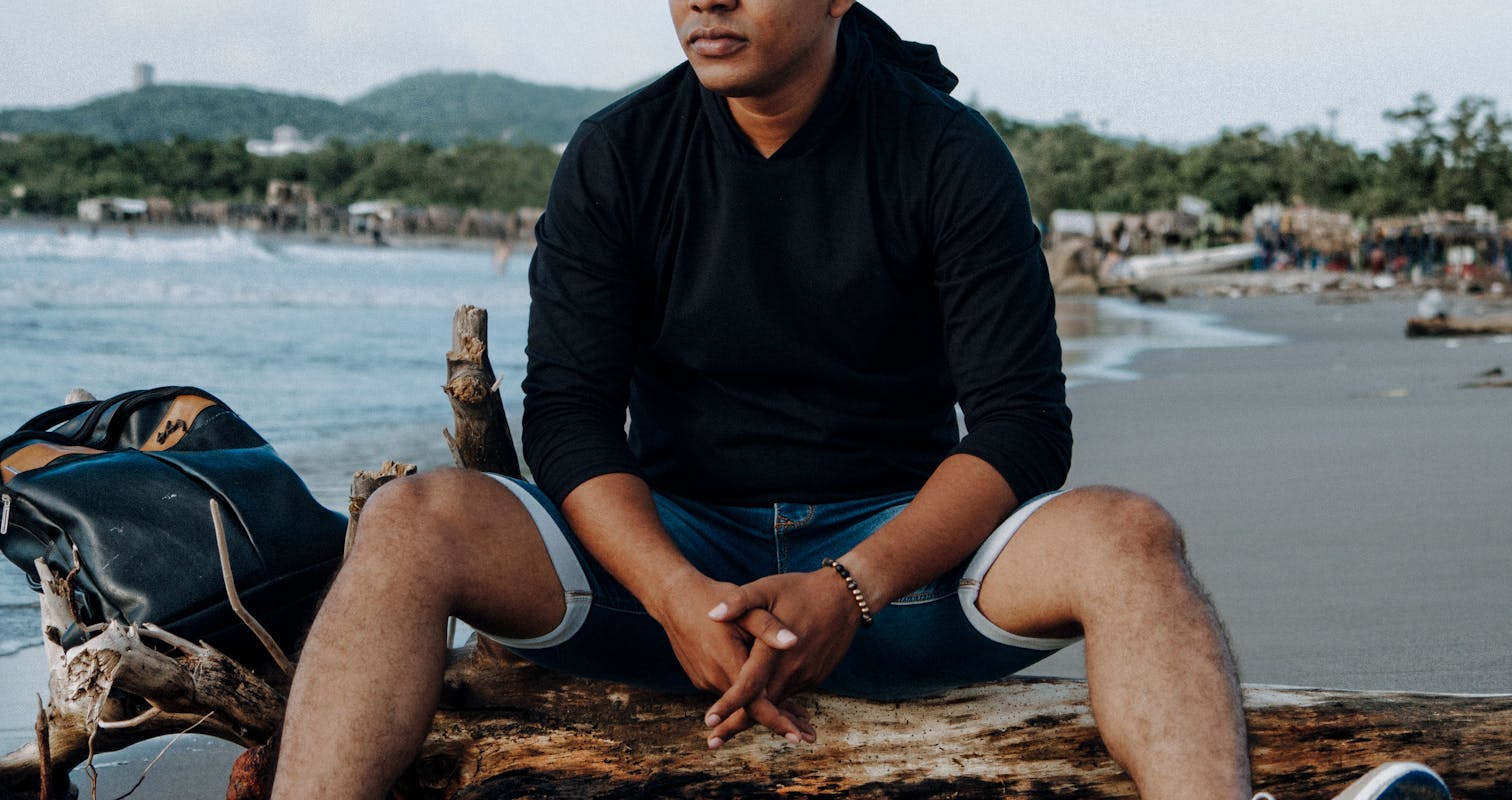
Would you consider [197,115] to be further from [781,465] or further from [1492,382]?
[781,465]

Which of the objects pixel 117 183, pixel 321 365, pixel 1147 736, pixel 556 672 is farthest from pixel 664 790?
pixel 117 183

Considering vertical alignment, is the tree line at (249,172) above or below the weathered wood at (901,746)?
above

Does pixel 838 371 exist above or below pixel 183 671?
above

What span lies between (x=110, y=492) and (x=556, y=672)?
780 millimetres

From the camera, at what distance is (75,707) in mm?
2383

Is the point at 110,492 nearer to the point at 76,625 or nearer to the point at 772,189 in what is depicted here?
the point at 76,625

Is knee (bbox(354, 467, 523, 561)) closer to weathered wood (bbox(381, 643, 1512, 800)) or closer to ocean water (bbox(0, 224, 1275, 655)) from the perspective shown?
weathered wood (bbox(381, 643, 1512, 800))

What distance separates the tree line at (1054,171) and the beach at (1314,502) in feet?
96.9

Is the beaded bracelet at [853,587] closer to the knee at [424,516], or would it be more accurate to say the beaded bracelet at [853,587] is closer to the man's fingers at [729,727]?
the man's fingers at [729,727]

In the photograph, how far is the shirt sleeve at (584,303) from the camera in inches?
95.0

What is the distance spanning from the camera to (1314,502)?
551 cm

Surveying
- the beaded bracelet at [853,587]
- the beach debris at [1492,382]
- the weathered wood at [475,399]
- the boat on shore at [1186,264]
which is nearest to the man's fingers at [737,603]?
the beaded bracelet at [853,587]

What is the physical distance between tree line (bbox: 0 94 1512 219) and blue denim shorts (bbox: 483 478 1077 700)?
3995cm

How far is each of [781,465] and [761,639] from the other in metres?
0.50
